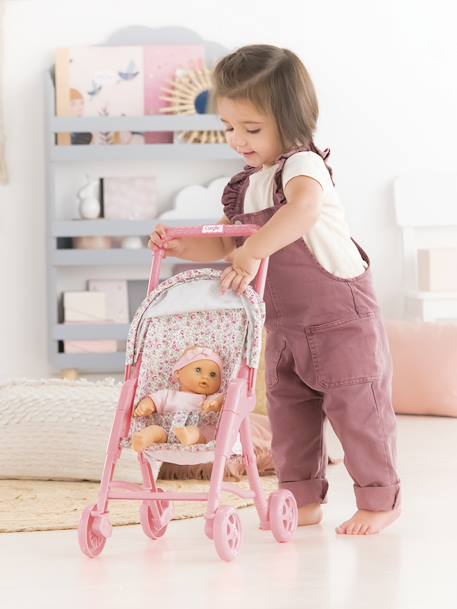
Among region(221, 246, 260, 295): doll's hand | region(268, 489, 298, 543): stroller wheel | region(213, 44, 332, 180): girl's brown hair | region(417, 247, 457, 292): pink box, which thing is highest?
region(213, 44, 332, 180): girl's brown hair

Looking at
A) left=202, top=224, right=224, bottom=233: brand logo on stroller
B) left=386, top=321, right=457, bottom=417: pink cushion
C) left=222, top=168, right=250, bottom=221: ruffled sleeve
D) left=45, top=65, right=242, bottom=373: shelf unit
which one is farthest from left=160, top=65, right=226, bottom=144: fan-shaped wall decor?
left=202, top=224, right=224, bottom=233: brand logo on stroller

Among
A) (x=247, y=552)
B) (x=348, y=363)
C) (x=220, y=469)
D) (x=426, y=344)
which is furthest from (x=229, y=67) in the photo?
(x=426, y=344)

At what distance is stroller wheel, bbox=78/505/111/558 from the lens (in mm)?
1896

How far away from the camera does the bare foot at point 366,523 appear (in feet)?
6.88

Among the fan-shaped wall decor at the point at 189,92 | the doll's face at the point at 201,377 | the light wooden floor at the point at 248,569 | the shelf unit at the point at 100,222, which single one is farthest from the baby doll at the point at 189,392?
the fan-shaped wall decor at the point at 189,92

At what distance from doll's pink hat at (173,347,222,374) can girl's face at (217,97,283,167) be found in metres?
0.37

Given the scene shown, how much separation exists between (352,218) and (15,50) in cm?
138

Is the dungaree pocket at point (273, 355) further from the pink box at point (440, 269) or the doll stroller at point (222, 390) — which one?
the pink box at point (440, 269)

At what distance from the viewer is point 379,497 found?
2.10 m

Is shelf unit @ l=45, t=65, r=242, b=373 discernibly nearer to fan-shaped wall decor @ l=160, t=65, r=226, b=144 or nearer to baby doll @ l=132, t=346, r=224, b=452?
fan-shaped wall decor @ l=160, t=65, r=226, b=144

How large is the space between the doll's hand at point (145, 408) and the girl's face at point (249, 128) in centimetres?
48

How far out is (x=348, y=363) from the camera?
2.05m

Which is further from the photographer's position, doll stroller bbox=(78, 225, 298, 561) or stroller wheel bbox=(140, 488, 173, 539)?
stroller wheel bbox=(140, 488, 173, 539)

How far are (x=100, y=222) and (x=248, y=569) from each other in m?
2.40
